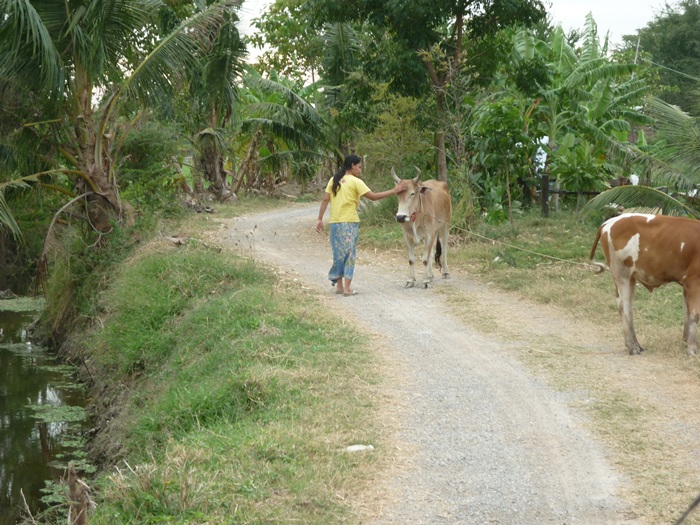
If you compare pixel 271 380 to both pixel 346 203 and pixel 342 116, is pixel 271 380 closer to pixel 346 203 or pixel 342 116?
pixel 346 203

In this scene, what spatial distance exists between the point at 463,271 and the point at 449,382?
618 cm

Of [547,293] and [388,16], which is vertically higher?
[388,16]

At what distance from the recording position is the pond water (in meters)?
9.20

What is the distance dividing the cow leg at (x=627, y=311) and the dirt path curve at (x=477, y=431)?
0.53m

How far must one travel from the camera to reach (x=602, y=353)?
340 inches

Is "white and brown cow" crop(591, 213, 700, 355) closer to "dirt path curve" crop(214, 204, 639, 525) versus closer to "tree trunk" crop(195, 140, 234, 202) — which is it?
"dirt path curve" crop(214, 204, 639, 525)

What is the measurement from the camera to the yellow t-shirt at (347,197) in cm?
1095

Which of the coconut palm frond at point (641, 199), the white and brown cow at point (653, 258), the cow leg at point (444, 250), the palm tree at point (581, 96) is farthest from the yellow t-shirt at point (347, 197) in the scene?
the palm tree at point (581, 96)

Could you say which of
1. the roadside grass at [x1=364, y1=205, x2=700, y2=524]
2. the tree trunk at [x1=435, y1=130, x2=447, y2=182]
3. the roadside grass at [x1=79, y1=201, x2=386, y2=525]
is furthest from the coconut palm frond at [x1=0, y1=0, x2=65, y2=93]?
the tree trunk at [x1=435, y1=130, x2=447, y2=182]

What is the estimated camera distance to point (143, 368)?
1116cm

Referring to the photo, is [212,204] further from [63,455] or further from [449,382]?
[449,382]

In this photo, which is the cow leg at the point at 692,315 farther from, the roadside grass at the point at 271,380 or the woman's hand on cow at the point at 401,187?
the woman's hand on cow at the point at 401,187

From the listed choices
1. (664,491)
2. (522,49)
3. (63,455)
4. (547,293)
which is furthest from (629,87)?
(664,491)

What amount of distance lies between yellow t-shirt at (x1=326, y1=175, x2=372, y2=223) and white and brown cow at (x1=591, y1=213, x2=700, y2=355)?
10.8 ft
